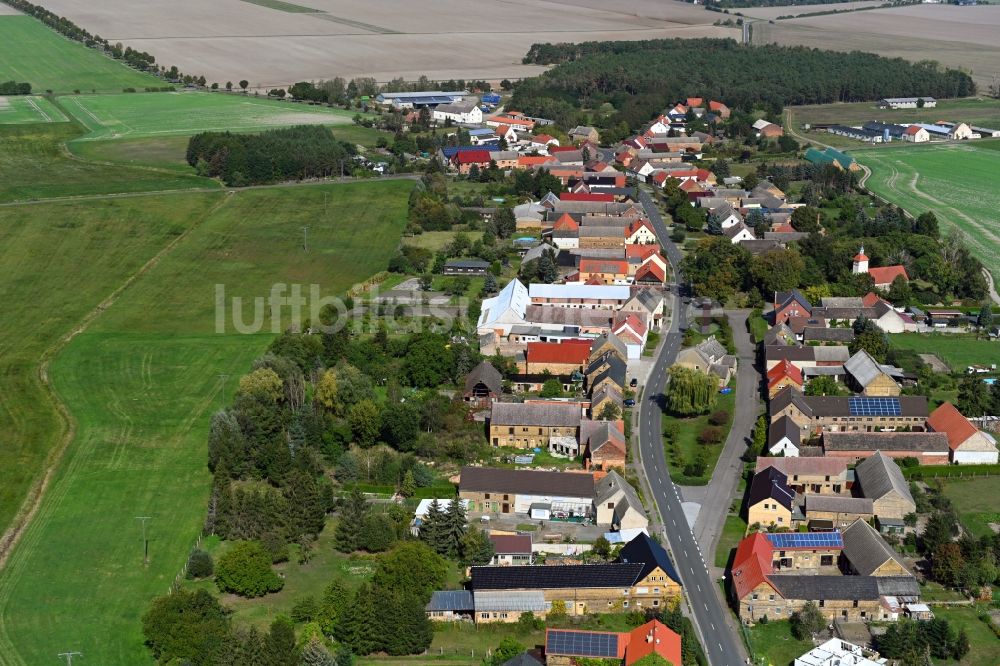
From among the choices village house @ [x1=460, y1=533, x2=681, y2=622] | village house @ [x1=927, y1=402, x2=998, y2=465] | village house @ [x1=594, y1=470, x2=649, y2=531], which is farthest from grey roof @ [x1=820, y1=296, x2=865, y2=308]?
village house @ [x1=460, y1=533, x2=681, y2=622]

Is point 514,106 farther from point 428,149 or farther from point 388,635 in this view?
point 388,635

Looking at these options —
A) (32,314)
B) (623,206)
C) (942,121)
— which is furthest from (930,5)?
(32,314)

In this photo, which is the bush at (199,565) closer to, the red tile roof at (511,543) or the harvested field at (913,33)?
the red tile roof at (511,543)

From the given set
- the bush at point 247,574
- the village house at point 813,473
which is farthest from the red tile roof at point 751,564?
the bush at point 247,574

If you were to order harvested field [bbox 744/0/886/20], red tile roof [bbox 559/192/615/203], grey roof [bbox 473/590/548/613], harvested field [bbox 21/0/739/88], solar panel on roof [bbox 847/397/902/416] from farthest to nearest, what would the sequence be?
harvested field [bbox 744/0/886/20] → harvested field [bbox 21/0/739/88] → red tile roof [bbox 559/192/615/203] → solar panel on roof [bbox 847/397/902/416] → grey roof [bbox 473/590/548/613]

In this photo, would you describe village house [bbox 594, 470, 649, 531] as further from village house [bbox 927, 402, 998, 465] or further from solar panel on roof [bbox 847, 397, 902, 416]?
village house [bbox 927, 402, 998, 465]
